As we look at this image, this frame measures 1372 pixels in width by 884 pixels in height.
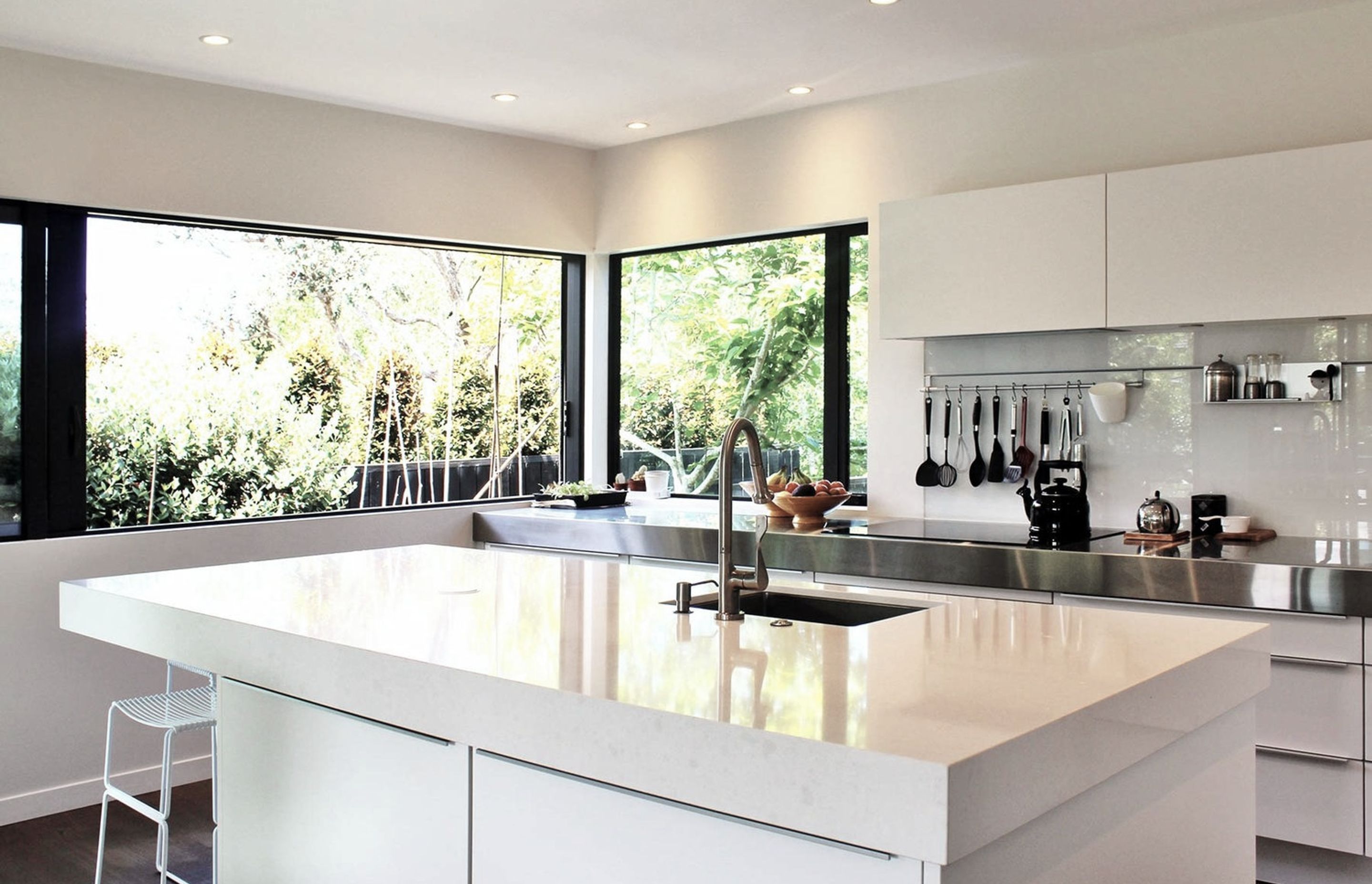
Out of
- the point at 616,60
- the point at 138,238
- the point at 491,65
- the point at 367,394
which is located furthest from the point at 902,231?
the point at 138,238

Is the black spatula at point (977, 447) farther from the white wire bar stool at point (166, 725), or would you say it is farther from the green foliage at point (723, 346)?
the white wire bar stool at point (166, 725)

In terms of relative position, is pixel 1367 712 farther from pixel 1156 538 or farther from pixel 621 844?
pixel 621 844

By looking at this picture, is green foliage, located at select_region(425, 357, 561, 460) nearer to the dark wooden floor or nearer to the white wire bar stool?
the dark wooden floor

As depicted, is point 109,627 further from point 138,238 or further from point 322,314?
point 322,314

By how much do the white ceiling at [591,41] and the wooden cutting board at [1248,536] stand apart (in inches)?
63.4

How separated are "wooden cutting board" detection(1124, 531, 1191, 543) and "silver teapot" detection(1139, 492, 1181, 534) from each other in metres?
0.02

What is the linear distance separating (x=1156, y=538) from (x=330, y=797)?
258 cm

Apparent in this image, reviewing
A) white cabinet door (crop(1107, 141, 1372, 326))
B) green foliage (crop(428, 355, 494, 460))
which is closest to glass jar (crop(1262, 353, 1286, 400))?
white cabinet door (crop(1107, 141, 1372, 326))

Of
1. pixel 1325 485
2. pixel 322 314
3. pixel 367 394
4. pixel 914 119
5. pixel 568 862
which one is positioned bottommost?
pixel 568 862

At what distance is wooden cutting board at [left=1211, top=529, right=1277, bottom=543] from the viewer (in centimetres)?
360

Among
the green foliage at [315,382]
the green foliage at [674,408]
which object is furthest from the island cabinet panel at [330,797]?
the green foliage at [674,408]

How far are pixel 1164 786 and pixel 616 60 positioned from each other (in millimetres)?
3122

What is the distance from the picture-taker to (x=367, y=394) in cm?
510

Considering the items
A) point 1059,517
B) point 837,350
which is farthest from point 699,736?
point 837,350
